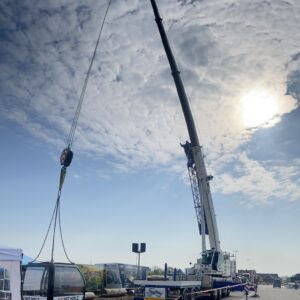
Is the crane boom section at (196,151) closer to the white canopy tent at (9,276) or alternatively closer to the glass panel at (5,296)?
the white canopy tent at (9,276)

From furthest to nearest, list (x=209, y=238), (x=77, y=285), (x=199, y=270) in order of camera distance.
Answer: (x=209, y=238), (x=199, y=270), (x=77, y=285)

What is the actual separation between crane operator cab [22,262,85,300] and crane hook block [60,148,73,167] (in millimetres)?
Result: 3497

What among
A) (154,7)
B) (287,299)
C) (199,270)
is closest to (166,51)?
(154,7)

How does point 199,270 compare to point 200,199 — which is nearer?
point 199,270

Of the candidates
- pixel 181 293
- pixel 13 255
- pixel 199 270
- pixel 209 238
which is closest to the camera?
pixel 13 255

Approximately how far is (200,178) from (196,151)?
76.8 inches

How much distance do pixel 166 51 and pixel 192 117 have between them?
537 centimetres

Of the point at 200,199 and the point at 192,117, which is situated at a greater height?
the point at 192,117

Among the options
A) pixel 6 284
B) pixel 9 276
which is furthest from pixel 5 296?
pixel 9 276

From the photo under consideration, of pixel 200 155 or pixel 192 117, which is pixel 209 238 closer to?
pixel 200 155

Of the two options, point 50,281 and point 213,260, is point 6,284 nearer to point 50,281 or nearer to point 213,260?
point 50,281

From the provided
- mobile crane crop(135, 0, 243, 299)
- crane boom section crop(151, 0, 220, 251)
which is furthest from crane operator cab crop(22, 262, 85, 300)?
crane boom section crop(151, 0, 220, 251)

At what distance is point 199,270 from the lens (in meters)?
23.0

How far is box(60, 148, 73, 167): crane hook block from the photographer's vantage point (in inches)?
514
